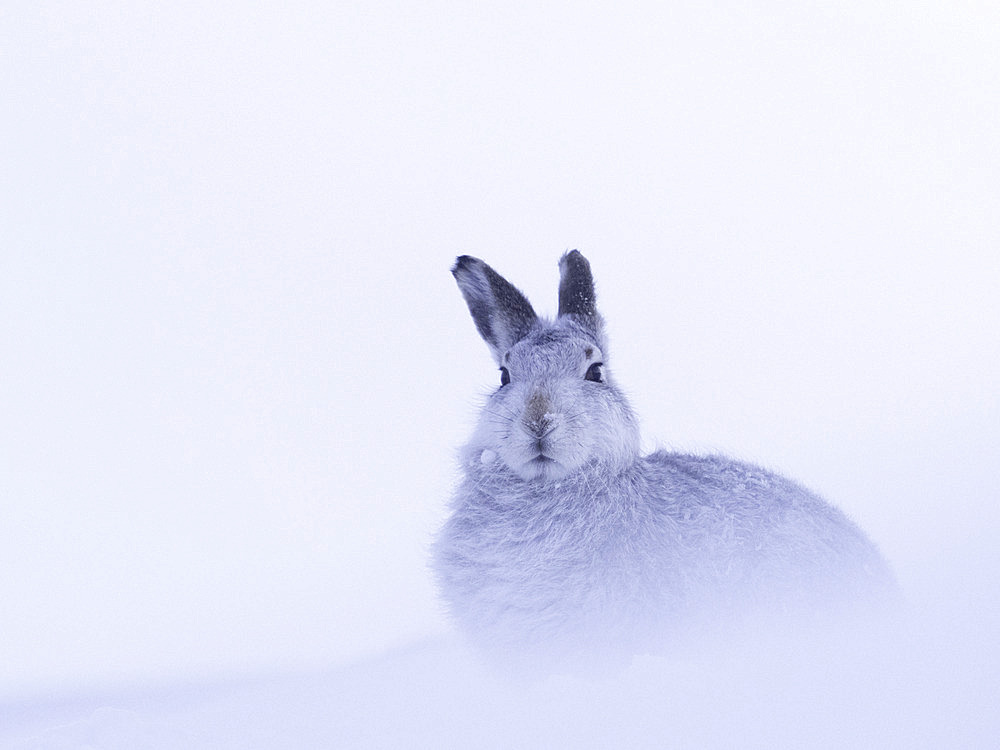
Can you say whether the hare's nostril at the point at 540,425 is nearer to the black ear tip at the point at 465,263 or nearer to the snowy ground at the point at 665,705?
the snowy ground at the point at 665,705

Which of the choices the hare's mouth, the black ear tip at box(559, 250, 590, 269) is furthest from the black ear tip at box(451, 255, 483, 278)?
the hare's mouth

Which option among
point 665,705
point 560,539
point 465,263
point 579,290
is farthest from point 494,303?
point 665,705

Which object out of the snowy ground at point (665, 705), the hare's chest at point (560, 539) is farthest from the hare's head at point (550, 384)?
the snowy ground at point (665, 705)

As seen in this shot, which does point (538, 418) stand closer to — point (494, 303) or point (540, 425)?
point (540, 425)

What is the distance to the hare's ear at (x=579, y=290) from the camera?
234 inches

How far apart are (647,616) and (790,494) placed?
4.39 feet

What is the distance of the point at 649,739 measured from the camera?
315 centimetres

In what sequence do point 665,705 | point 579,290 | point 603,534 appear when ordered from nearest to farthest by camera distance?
point 665,705, point 603,534, point 579,290

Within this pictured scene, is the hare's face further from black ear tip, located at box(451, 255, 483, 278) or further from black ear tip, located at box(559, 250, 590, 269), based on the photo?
black ear tip, located at box(451, 255, 483, 278)

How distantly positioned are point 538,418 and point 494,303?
1268 mm

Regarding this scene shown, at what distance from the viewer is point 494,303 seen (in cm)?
588

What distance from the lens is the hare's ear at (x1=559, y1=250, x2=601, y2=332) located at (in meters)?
5.95

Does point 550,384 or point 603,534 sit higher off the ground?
point 550,384

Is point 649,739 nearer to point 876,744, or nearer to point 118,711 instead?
point 876,744
